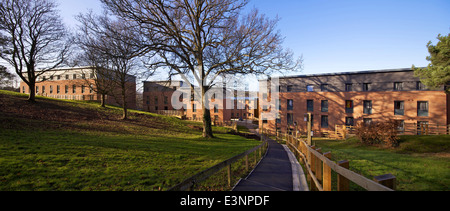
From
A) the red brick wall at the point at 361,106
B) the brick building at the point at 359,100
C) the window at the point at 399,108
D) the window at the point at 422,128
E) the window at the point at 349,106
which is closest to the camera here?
the window at the point at 422,128

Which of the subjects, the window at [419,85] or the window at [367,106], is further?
the window at [367,106]

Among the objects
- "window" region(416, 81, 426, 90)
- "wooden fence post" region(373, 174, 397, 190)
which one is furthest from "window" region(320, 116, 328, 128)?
"wooden fence post" region(373, 174, 397, 190)

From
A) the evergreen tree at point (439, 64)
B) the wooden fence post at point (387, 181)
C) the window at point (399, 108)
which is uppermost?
the evergreen tree at point (439, 64)

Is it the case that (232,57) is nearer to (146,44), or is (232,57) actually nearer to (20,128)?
(146,44)

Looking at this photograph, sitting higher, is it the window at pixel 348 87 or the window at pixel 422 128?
the window at pixel 348 87

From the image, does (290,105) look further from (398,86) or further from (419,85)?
(419,85)

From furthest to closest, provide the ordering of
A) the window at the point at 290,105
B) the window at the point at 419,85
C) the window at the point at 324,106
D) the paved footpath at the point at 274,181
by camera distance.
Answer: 1. the window at the point at 290,105
2. the window at the point at 324,106
3. the window at the point at 419,85
4. the paved footpath at the point at 274,181

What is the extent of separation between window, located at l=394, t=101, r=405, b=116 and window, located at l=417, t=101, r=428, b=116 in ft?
5.23

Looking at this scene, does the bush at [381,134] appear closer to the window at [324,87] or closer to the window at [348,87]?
the window at [348,87]

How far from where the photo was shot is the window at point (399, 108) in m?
28.3

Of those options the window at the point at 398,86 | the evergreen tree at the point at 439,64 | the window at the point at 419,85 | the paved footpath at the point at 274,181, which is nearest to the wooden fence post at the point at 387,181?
the paved footpath at the point at 274,181

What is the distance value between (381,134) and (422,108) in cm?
1856

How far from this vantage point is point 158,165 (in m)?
7.71
